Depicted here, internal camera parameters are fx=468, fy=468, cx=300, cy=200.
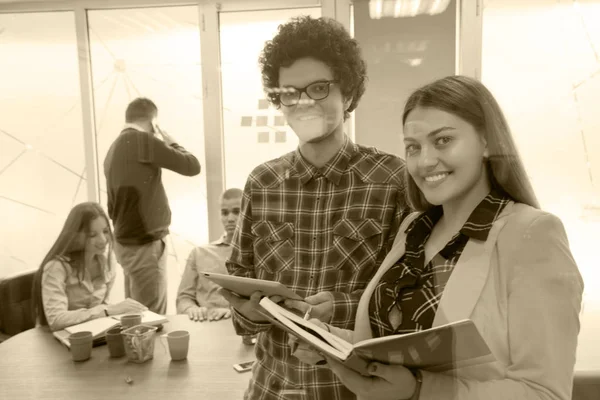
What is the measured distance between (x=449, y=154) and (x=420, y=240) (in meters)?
0.23

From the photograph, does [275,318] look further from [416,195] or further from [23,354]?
[23,354]

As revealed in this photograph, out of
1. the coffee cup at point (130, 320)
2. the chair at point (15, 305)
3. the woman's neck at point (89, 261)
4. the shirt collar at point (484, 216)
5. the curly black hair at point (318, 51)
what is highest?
the curly black hair at point (318, 51)

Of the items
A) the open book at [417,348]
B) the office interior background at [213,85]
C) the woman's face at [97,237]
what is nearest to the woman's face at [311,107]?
the office interior background at [213,85]

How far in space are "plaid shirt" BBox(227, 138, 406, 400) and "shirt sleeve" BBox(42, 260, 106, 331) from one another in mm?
1048

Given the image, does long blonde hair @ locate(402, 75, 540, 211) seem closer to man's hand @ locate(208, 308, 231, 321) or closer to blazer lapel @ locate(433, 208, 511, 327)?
blazer lapel @ locate(433, 208, 511, 327)

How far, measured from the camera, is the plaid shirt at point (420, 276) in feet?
2.99

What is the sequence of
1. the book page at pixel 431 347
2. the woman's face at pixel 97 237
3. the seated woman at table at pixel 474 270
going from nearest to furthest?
1. the book page at pixel 431 347
2. the seated woman at table at pixel 474 270
3. the woman's face at pixel 97 237

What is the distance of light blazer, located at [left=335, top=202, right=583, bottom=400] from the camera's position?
774 millimetres

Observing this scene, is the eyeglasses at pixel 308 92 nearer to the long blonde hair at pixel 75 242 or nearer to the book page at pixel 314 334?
the book page at pixel 314 334

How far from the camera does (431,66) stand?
1.67m

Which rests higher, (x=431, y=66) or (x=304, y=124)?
(x=431, y=66)

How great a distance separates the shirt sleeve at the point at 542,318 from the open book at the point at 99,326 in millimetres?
1464

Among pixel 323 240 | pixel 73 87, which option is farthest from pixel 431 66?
pixel 73 87

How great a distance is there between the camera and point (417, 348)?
0.71 metres
